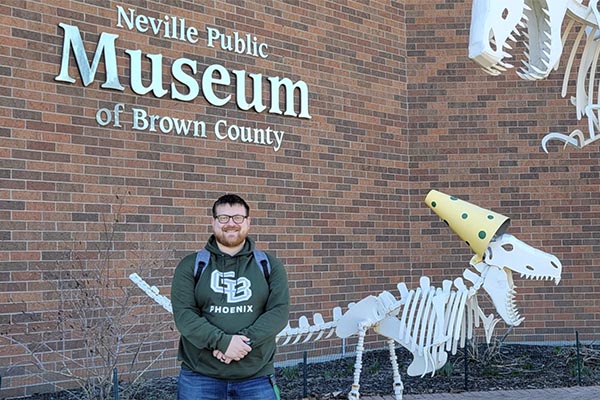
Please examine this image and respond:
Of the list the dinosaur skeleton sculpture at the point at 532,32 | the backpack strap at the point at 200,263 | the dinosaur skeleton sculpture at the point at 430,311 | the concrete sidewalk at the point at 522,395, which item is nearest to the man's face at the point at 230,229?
the backpack strap at the point at 200,263

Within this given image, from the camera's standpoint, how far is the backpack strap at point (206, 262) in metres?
4.28

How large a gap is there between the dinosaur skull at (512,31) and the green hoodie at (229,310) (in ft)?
8.14

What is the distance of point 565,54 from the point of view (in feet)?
40.4

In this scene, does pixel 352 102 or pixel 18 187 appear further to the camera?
pixel 352 102

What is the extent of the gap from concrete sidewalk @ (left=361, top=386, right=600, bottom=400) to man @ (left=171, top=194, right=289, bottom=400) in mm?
4378

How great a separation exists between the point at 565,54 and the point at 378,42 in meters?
2.93

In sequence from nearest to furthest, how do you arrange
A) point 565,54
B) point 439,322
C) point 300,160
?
point 439,322 → point 300,160 → point 565,54

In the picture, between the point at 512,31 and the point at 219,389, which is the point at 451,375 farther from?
the point at 219,389

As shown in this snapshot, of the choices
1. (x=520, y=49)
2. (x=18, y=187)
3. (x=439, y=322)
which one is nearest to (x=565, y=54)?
(x=520, y=49)

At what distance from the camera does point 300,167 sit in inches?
422

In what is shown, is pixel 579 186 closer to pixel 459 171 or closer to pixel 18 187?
pixel 459 171

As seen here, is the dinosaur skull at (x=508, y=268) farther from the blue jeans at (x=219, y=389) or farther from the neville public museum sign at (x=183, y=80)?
the blue jeans at (x=219, y=389)

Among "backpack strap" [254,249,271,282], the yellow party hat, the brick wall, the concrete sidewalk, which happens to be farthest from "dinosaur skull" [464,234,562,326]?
"backpack strap" [254,249,271,282]

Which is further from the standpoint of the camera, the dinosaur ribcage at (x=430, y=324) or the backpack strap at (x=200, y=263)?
the dinosaur ribcage at (x=430, y=324)
